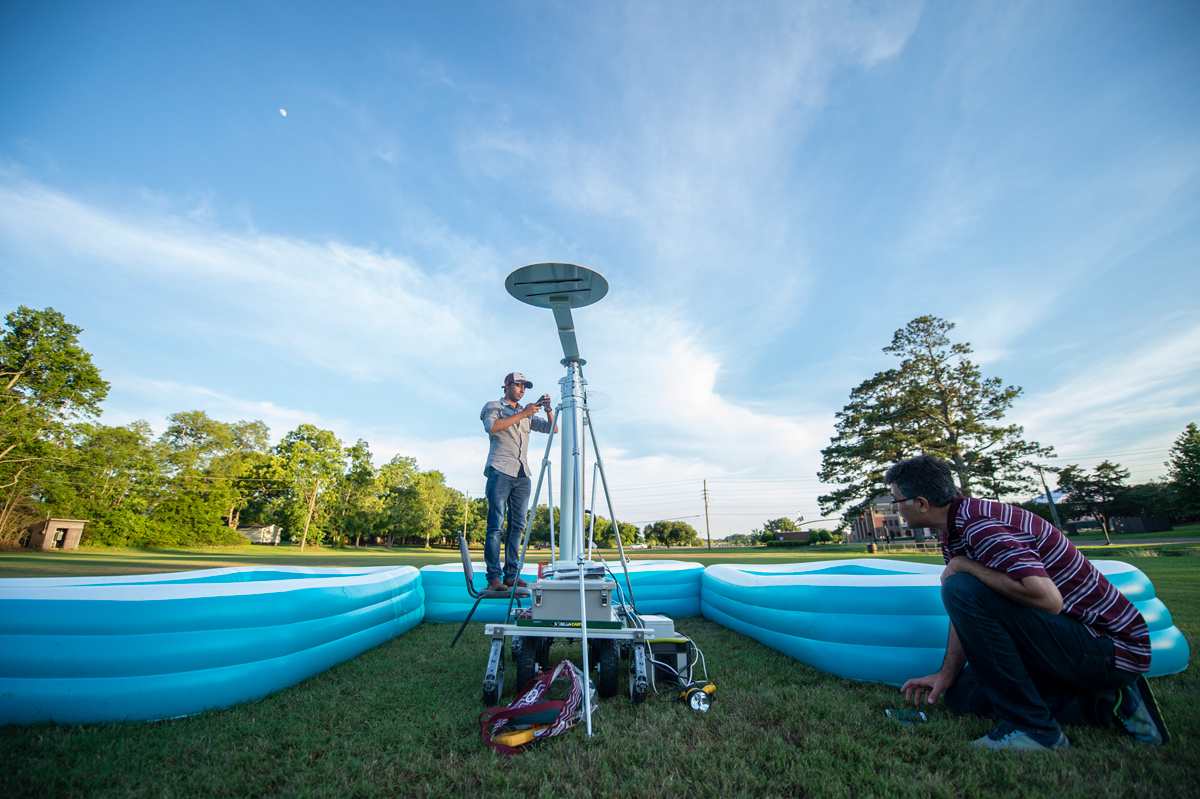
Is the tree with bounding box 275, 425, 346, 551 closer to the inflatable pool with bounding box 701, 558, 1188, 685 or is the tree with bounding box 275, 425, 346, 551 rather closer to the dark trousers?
the inflatable pool with bounding box 701, 558, 1188, 685

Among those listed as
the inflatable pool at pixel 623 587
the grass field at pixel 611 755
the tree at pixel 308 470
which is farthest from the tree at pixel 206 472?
the grass field at pixel 611 755

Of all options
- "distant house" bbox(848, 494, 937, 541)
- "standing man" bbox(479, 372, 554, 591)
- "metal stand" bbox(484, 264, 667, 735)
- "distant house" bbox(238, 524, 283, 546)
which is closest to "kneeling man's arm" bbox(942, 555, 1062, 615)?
"metal stand" bbox(484, 264, 667, 735)

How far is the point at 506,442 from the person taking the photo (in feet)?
13.2

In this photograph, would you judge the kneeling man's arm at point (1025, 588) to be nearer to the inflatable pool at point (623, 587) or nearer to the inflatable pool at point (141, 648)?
the inflatable pool at point (623, 587)

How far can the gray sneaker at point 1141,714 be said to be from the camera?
1843mm

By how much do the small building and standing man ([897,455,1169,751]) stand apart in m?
39.1

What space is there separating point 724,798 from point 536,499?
2.15m

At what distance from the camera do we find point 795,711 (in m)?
2.36

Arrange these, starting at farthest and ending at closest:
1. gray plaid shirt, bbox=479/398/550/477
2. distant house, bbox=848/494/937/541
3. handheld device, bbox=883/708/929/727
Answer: distant house, bbox=848/494/937/541, gray plaid shirt, bbox=479/398/550/477, handheld device, bbox=883/708/929/727

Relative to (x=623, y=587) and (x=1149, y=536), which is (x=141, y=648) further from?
(x=1149, y=536)

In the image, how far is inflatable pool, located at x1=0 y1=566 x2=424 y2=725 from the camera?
220 centimetres

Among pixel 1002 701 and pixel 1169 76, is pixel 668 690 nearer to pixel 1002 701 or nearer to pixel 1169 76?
pixel 1002 701

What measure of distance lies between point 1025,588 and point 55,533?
39952 millimetres

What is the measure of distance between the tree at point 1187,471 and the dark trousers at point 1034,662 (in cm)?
4961
